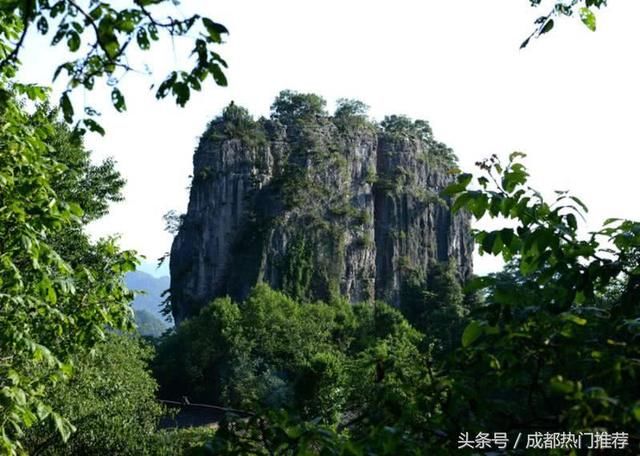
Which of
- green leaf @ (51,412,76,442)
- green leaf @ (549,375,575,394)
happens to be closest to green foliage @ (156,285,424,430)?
green leaf @ (51,412,76,442)

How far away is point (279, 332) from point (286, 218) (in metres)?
13.0

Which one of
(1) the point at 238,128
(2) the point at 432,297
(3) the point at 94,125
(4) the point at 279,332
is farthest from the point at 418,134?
(3) the point at 94,125

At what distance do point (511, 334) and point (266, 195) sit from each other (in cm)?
4910

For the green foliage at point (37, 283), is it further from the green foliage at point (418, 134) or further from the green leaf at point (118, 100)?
the green foliage at point (418, 134)

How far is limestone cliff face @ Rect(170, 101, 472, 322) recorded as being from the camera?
4947 cm

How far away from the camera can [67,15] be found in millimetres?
2438

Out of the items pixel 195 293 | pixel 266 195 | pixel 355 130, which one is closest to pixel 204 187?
pixel 266 195

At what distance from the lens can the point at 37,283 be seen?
4926mm

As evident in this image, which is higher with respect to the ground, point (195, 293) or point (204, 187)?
point (204, 187)

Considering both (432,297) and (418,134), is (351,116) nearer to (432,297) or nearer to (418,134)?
(418,134)

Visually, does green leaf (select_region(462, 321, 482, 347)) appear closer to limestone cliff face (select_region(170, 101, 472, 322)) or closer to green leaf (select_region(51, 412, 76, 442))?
green leaf (select_region(51, 412, 76, 442))

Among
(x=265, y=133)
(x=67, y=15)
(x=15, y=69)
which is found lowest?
(x=67, y=15)

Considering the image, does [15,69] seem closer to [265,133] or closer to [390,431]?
[390,431]

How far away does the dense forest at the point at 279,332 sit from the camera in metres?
2.05
